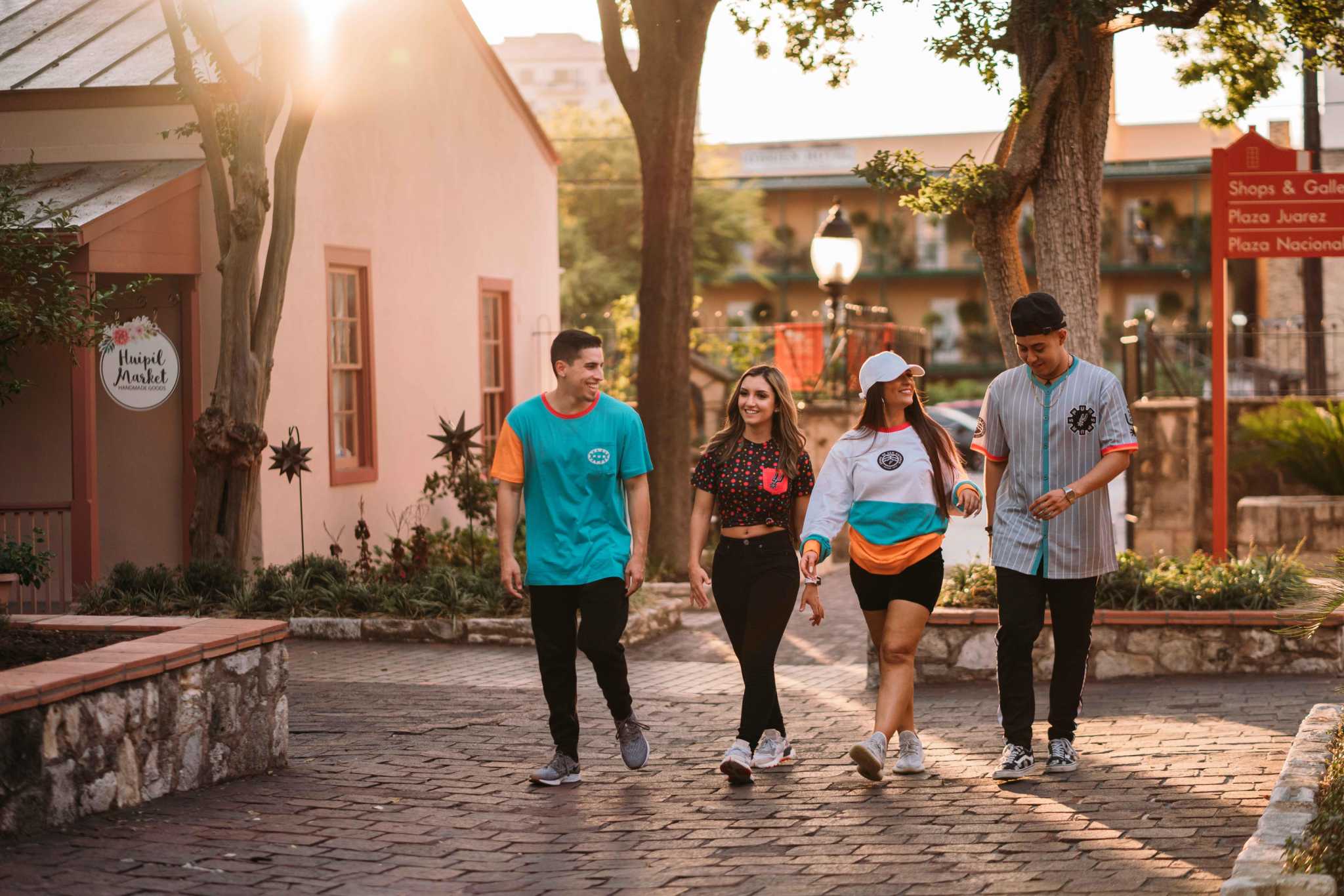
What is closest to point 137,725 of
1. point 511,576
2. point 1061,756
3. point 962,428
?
point 511,576

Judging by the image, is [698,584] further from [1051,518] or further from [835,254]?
[835,254]

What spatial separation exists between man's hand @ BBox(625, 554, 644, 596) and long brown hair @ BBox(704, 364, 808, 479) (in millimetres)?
548

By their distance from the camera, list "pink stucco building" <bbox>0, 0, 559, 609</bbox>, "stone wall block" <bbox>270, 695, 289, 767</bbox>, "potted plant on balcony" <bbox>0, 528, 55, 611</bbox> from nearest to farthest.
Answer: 1. "stone wall block" <bbox>270, 695, 289, 767</bbox>
2. "potted plant on balcony" <bbox>0, 528, 55, 611</bbox>
3. "pink stucco building" <bbox>0, 0, 559, 609</bbox>

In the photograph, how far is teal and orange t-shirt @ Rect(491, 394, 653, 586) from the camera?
22.1 feet

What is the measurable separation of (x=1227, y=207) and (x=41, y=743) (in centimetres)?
888

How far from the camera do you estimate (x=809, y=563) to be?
259 inches

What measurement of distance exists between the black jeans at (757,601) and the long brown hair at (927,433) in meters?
0.61

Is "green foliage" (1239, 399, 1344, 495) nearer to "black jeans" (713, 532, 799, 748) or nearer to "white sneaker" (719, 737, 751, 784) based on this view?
"black jeans" (713, 532, 799, 748)

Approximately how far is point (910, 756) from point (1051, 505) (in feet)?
4.15

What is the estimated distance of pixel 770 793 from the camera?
661 centimetres

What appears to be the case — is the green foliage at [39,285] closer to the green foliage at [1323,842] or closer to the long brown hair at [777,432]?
the long brown hair at [777,432]

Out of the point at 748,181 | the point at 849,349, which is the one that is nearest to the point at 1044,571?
the point at 849,349

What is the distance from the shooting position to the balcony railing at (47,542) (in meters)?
11.8

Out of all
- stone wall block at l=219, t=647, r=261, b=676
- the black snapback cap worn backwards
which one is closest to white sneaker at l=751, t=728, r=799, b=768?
the black snapback cap worn backwards
